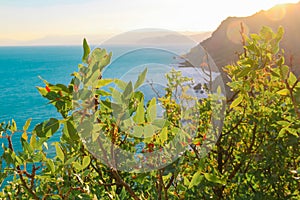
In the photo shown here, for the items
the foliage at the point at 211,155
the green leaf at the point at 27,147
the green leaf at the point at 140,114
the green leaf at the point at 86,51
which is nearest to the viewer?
the green leaf at the point at 140,114

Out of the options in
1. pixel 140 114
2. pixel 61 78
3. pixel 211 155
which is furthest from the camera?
pixel 61 78

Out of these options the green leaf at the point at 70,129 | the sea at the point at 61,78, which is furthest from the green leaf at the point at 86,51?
the green leaf at the point at 70,129

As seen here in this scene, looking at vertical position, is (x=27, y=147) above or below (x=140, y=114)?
below

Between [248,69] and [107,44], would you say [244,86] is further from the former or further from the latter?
[107,44]

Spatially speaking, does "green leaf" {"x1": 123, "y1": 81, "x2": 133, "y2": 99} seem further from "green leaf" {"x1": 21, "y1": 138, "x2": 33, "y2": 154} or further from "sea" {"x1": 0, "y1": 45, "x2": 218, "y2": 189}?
"green leaf" {"x1": 21, "y1": 138, "x2": 33, "y2": 154}

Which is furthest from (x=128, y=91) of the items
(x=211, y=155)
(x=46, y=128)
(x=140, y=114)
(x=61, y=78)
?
(x=61, y=78)

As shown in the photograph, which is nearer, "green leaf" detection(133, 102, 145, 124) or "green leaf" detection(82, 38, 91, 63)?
"green leaf" detection(133, 102, 145, 124)

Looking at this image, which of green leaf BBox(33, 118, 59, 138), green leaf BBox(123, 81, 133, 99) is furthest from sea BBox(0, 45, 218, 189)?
green leaf BBox(123, 81, 133, 99)

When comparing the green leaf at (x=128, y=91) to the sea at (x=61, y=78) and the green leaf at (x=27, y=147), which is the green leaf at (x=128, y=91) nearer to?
the sea at (x=61, y=78)

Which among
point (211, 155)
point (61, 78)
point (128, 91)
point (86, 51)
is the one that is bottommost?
point (61, 78)

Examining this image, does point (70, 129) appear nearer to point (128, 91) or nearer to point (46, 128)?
point (46, 128)

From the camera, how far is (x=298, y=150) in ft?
8.87

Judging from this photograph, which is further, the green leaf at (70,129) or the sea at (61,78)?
the sea at (61,78)

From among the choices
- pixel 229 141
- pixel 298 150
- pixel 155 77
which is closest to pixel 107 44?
pixel 155 77
